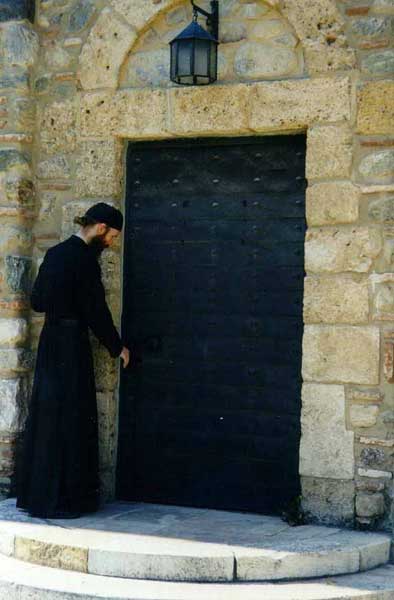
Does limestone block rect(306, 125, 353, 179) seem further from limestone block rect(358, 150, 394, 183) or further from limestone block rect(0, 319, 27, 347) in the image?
limestone block rect(0, 319, 27, 347)

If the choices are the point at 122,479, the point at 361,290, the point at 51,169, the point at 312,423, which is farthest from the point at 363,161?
the point at 122,479

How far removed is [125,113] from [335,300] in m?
1.72

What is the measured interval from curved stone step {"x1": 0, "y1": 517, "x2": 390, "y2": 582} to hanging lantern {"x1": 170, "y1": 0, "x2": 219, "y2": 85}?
8.28 feet

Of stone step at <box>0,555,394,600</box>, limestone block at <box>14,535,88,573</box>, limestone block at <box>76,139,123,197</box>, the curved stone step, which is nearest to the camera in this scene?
stone step at <box>0,555,394,600</box>

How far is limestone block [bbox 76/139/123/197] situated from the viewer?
5.82 m

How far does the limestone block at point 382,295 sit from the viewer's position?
5.18m

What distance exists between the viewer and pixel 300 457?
5383mm

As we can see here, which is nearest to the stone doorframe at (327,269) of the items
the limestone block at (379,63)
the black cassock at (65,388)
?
the limestone block at (379,63)

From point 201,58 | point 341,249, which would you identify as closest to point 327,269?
point 341,249

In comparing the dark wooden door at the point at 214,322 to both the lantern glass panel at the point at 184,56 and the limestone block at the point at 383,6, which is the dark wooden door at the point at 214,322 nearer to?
the lantern glass panel at the point at 184,56

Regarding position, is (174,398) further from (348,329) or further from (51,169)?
(51,169)

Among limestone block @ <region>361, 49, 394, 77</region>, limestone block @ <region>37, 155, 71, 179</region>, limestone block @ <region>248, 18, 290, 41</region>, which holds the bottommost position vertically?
limestone block @ <region>37, 155, 71, 179</region>

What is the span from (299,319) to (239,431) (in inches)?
29.8

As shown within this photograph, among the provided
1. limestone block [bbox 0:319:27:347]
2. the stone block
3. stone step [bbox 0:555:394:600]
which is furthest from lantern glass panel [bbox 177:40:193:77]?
stone step [bbox 0:555:394:600]
